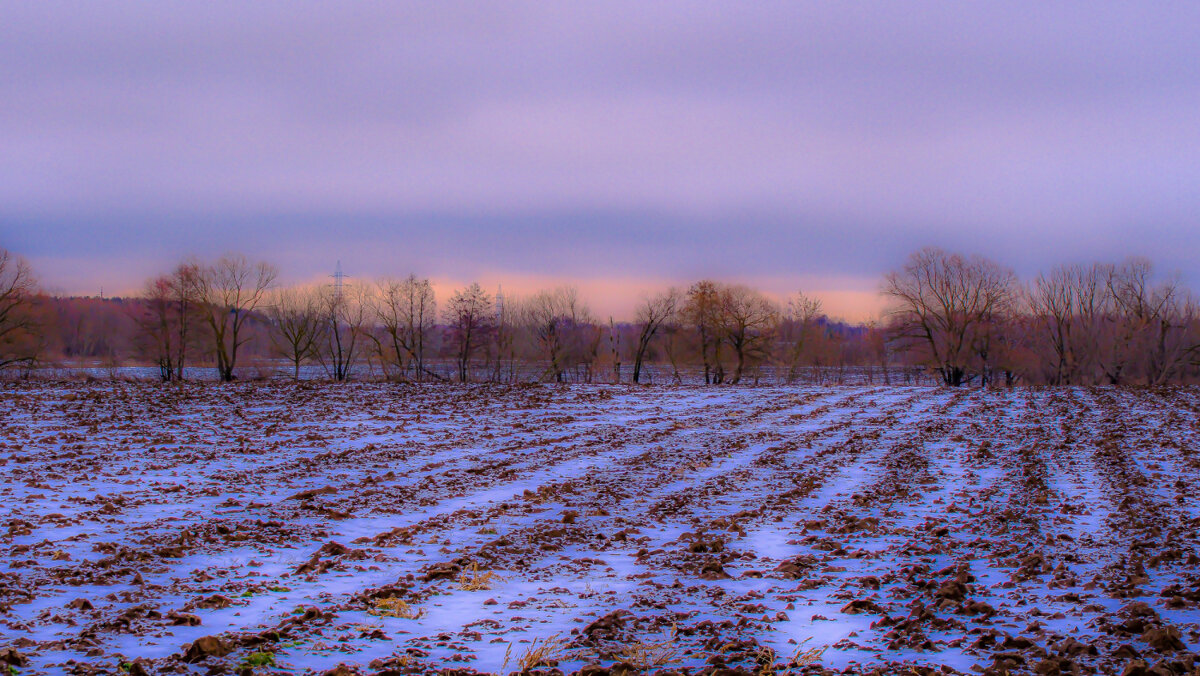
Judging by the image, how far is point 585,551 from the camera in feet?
25.5

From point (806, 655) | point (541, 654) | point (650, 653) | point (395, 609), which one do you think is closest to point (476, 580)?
point (395, 609)

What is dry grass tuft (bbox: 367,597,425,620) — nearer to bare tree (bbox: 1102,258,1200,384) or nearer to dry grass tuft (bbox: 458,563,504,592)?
dry grass tuft (bbox: 458,563,504,592)

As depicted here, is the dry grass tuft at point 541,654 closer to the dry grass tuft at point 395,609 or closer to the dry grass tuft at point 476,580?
the dry grass tuft at point 395,609

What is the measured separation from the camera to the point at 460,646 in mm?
5062

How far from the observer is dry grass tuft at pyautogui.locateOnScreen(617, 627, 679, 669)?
15.8ft

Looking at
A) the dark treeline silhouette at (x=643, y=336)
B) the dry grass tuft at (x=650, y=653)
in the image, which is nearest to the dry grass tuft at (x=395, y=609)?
the dry grass tuft at (x=650, y=653)

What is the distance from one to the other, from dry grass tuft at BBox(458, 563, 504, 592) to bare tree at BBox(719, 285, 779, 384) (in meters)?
51.4

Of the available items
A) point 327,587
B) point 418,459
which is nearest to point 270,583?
point 327,587

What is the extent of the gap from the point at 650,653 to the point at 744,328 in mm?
53702

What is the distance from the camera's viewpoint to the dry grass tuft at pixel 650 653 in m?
4.82

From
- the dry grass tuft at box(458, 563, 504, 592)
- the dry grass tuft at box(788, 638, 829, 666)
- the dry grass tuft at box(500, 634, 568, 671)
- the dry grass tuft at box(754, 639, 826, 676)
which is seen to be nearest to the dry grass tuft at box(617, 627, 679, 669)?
the dry grass tuft at box(500, 634, 568, 671)

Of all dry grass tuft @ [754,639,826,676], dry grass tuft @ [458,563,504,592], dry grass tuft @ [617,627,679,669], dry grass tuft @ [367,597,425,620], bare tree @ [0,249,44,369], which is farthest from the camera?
bare tree @ [0,249,44,369]

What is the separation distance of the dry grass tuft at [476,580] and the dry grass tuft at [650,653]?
177cm

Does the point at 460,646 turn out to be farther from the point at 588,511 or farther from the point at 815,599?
the point at 588,511
